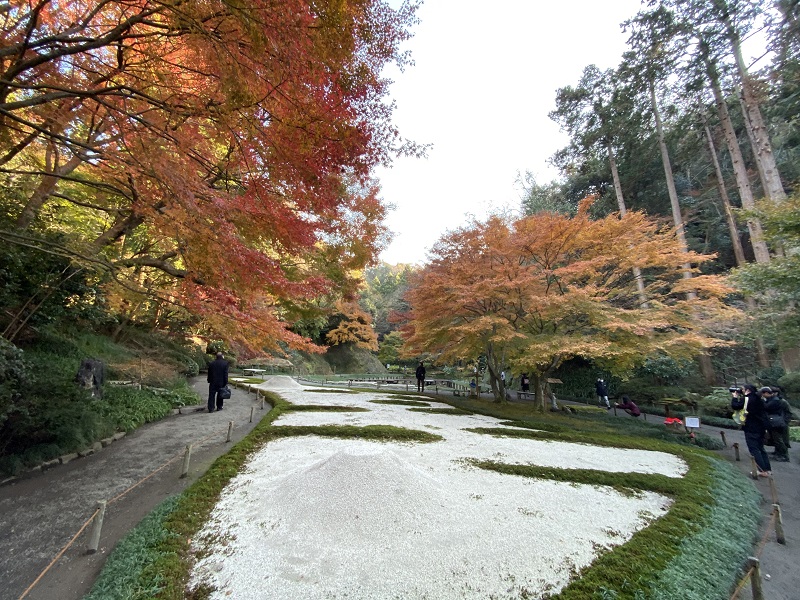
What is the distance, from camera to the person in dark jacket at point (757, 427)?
563 centimetres

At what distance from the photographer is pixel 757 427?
18.6 feet

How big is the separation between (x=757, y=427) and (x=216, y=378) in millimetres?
11089

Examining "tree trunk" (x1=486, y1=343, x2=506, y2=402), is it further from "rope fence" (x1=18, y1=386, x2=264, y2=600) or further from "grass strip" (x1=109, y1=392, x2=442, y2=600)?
"rope fence" (x1=18, y1=386, x2=264, y2=600)

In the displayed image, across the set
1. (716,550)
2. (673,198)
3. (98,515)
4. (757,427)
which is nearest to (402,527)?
(98,515)

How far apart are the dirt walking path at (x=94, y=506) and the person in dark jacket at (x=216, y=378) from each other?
1.89 m

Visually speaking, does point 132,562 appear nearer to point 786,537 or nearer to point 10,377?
point 10,377

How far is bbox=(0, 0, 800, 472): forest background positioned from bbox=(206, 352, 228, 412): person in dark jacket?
0.91m

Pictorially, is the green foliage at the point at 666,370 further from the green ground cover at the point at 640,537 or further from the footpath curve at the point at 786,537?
the green ground cover at the point at 640,537

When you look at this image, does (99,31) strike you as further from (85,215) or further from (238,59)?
(85,215)

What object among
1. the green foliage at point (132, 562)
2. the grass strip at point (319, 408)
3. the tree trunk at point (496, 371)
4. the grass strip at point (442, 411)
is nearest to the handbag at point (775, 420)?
the grass strip at point (442, 411)

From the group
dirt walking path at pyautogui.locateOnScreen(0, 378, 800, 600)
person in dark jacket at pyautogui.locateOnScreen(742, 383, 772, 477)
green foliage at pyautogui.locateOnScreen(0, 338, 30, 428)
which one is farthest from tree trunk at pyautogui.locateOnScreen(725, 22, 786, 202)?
green foliage at pyautogui.locateOnScreen(0, 338, 30, 428)

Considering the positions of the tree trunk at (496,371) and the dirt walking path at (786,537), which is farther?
the tree trunk at (496,371)

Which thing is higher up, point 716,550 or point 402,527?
point 402,527

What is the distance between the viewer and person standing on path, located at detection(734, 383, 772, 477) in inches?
222
